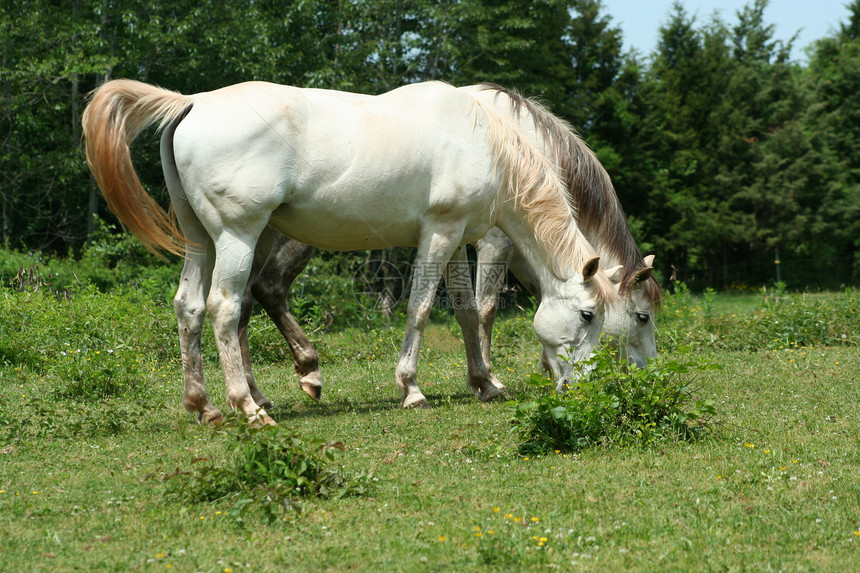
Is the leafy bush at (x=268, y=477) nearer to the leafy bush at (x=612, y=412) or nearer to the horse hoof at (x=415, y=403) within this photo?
the leafy bush at (x=612, y=412)

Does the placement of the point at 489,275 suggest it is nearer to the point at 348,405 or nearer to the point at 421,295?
the point at 421,295

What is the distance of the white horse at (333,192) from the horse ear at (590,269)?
17 millimetres

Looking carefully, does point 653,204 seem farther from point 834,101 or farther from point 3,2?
point 3,2

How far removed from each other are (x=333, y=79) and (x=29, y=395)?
12.2 meters

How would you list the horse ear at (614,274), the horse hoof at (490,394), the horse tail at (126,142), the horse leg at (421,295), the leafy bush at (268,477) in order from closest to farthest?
the leafy bush at (268,477), the horse tail at (126,142), the horse leg at (421,295), the horse ear at (614,274), the horse hoof at (490,394)

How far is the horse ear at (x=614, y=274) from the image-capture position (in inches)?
253

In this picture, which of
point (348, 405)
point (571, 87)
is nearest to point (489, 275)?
point (348, 405)

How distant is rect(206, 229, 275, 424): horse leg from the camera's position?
5.54m

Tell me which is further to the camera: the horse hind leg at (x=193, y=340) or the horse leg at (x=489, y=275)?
the horse leg at (x=489, y=275)

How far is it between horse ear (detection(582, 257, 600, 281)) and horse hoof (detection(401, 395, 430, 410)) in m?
1.58

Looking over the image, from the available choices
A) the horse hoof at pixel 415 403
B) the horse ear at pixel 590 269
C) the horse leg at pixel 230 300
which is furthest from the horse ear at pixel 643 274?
the horse leg at pixel 230 300

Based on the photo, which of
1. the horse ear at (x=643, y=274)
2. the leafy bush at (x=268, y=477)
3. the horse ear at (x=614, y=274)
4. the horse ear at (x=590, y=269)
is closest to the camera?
the leafy bush at (x=268, y=477)

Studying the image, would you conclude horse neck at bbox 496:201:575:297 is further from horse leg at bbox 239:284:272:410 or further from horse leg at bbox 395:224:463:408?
horse leg at bbox 239:284:272:410

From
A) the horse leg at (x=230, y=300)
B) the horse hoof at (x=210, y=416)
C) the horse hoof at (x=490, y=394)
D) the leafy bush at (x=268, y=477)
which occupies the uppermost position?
the horse leg at (x=230, y=300)
